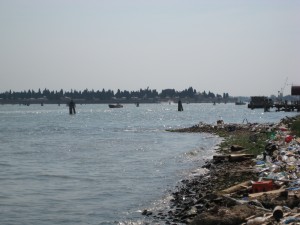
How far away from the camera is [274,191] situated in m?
14.9

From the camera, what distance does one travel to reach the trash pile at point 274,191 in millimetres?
12148

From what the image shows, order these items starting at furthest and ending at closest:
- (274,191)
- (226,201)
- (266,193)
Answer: (226,201)
(274,191)
(266,193)

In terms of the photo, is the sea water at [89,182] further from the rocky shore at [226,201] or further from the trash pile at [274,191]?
the trash pile at [274,191]

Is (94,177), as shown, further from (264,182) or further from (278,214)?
(278,214)

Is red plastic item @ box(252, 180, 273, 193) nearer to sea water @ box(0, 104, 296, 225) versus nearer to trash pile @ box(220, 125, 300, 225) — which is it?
trash pile @ box(220, 125, 300, 225)

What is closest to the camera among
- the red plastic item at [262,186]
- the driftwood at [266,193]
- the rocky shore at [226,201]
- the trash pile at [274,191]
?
the trash pile at [274,191]

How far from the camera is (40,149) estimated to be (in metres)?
42.0

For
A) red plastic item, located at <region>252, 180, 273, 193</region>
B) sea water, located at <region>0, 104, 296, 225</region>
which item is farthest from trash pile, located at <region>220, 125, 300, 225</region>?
sea water, located at <region>0, 104, 296, 225</region>

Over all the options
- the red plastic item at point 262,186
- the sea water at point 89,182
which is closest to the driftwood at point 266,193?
the red plastic item at point 262,186

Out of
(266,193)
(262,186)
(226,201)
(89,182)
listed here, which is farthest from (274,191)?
(89,182)

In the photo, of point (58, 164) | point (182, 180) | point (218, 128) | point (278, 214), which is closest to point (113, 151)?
point (58, 164)

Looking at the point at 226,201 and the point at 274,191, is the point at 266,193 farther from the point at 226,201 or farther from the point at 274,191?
the point at 226,201

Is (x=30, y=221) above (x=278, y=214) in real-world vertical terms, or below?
below

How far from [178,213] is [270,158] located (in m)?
8.93
